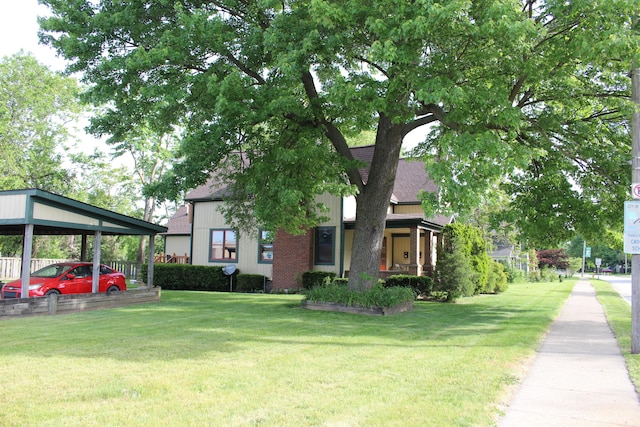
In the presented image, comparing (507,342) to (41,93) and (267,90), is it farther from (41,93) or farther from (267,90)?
(41,93)

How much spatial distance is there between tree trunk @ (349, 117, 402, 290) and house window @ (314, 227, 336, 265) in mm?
7962

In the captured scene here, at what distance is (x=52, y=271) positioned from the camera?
1677cm

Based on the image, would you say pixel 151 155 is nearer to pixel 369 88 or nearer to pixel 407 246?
pixel 407 246

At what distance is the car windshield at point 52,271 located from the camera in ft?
54.2

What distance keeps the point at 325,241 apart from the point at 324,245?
0.20 m

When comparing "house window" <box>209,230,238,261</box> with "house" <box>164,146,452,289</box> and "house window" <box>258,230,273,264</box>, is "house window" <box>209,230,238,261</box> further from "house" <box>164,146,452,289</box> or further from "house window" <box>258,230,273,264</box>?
"house window" <box>258,230,273,264</box>

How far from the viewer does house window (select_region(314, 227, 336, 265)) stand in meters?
23.7

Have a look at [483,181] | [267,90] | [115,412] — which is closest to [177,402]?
[115,412]

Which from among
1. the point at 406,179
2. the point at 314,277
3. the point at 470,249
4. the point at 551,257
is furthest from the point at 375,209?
the point at 551,257

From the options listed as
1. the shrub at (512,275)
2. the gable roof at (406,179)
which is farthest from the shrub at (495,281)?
the shrub at (512,275)

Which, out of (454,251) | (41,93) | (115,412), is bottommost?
(115,412)

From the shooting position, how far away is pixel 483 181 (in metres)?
11.6

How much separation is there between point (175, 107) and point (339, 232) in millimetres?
10782

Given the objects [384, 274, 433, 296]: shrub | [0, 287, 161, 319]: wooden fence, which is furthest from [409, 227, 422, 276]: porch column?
[0, 287, 161, 319]: wooden fence
